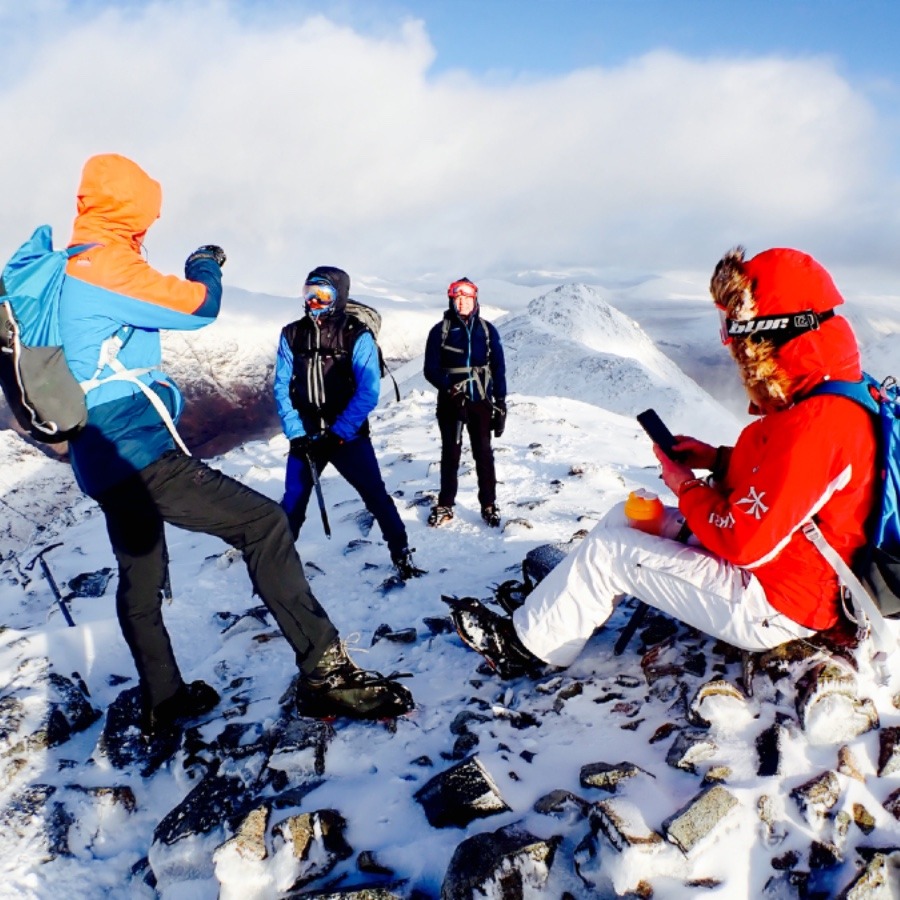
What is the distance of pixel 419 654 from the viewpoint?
15.1 ft

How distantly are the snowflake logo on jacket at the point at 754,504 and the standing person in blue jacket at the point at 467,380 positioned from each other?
4.77m

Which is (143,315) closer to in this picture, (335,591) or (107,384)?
(107,384)

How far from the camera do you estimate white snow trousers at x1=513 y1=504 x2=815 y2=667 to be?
3.10 meters

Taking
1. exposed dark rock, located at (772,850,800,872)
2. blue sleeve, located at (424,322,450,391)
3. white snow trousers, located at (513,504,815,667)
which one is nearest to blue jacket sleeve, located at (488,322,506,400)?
blue sleeve, located at (424,322,450,391)

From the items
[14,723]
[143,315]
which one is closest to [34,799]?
[14,723]

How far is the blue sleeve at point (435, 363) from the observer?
7.53m

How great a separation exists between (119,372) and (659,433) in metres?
3.11

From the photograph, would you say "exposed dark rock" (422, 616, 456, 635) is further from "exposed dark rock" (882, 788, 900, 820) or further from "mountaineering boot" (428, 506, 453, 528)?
"exposed dark rock" (882, 788, 900, 820)

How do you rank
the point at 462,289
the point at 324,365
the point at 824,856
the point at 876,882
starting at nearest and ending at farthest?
1. the point at 876,882
2. the point at 824,856
3. the point at 324,365
4. the point at 462,289

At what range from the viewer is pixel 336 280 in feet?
19.0

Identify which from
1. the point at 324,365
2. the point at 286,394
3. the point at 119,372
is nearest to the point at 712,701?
the point at 119,372

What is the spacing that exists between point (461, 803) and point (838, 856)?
4.97ft

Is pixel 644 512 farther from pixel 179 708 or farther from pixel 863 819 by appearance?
pixel 179 708

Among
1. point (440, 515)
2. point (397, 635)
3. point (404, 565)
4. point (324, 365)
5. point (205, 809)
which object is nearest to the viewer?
point (205, 809)
